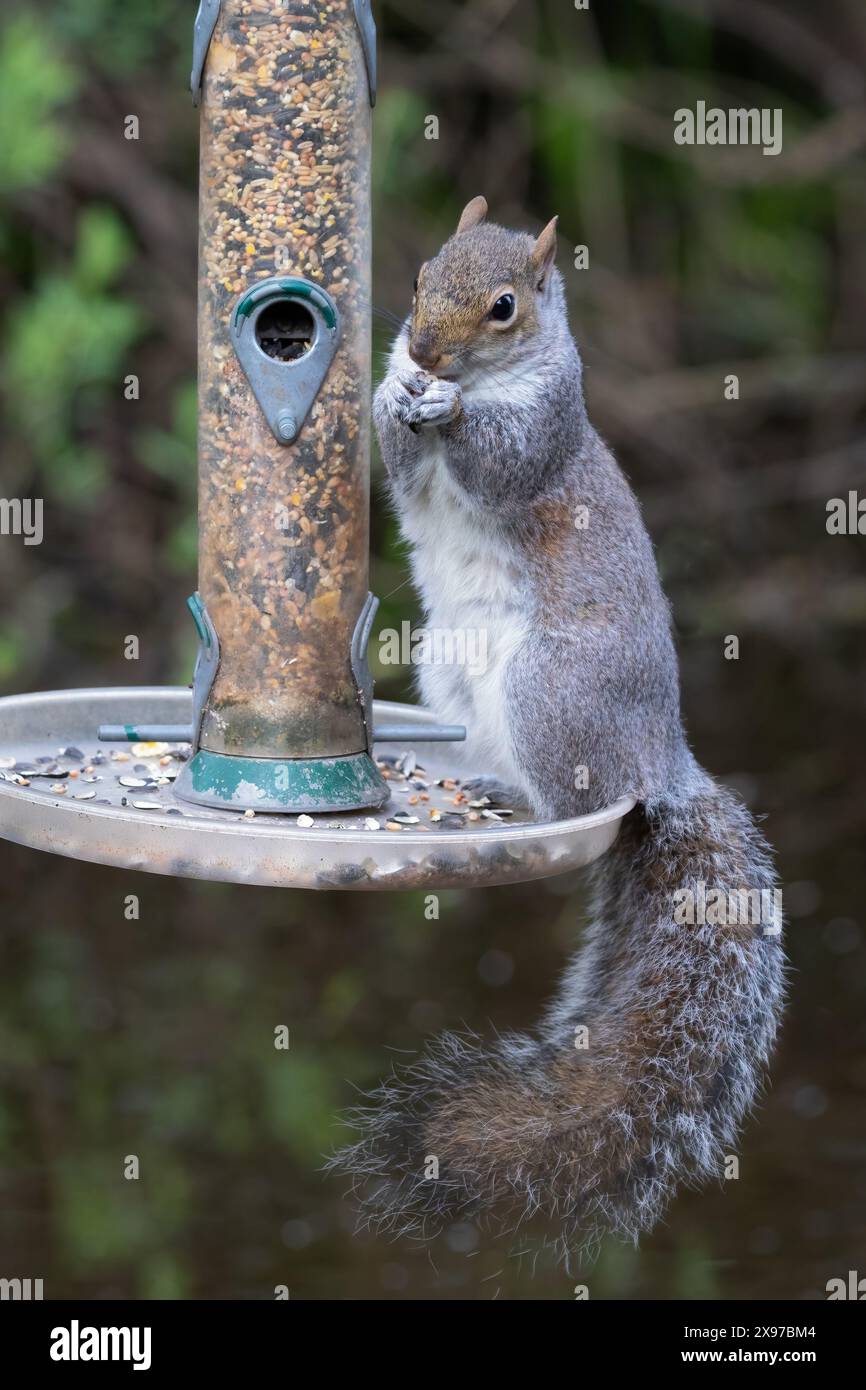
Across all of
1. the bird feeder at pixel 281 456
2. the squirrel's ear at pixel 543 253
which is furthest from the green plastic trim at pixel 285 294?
the squirrel's ear at pixel 543 253

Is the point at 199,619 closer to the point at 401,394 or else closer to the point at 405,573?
the point at 401,394

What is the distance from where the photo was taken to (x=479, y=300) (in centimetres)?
261

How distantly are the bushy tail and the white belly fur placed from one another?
27 centimetres

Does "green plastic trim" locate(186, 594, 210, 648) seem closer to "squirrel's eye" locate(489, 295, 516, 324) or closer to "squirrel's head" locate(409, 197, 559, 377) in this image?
"squirrel's head" locate(409, 197, 559, 377)

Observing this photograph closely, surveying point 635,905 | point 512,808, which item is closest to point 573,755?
point 512,808

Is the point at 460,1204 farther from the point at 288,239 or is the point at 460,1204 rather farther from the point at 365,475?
the point at 288,239

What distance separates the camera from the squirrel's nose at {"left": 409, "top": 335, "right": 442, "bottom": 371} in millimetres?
2553

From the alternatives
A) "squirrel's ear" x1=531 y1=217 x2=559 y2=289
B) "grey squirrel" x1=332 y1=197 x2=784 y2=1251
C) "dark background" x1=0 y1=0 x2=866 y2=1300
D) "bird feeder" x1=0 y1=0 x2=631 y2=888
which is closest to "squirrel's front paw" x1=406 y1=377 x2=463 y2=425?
"grey squirrel" x1=332 y1=197 x2=784 y2=1251

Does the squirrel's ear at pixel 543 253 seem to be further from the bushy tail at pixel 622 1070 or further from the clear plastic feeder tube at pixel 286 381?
the bushy tail at pixel 622 1070

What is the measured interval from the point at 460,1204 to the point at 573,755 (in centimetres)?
59

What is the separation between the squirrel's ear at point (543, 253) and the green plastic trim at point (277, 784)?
2.36 ft

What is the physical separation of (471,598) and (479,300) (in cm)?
41

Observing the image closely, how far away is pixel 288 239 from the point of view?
249 cm

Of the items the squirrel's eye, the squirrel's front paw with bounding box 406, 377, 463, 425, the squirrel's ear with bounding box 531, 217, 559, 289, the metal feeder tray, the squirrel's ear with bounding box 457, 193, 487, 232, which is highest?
the squirrel's ear with bounding box 457, 193, 487, 232
